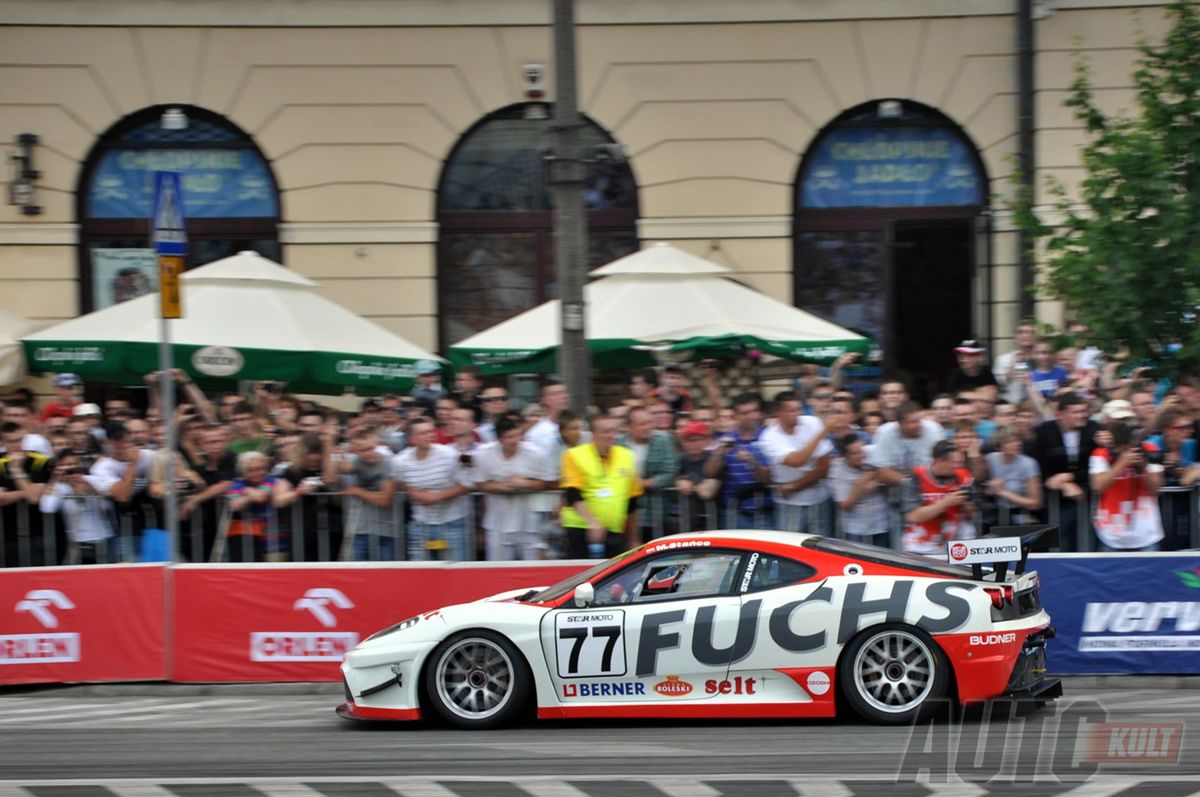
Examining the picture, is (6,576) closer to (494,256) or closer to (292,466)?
(292,466)

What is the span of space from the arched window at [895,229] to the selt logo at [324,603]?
9.50 metres

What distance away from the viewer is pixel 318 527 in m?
11.6

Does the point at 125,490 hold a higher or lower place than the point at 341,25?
lower

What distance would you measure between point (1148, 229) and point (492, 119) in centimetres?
885

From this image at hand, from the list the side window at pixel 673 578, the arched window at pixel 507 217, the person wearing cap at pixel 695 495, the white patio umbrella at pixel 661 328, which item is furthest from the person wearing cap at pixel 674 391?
the arched window at pixel 507 217

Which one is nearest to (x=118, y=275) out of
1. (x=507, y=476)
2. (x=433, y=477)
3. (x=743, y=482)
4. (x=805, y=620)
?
(x=433, y=477)

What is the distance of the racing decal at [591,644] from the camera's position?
9125mm

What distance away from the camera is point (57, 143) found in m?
19.0

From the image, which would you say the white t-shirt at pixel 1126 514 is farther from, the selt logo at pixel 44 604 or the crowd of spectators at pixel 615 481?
the selt logo at pixel 44 604

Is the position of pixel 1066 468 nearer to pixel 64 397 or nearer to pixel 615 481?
pixel 615 481

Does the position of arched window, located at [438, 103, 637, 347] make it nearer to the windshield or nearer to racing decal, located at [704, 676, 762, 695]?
the windshield

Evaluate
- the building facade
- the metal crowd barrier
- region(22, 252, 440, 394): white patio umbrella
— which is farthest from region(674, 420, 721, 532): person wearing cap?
the building facade

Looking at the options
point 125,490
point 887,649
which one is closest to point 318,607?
point 125,490

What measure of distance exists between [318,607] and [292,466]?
1.14m
